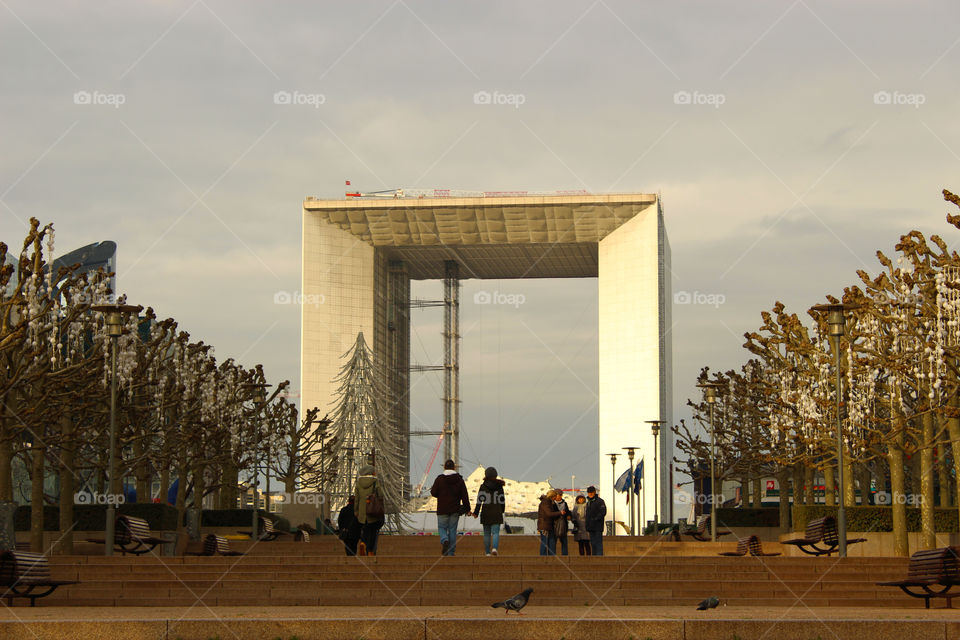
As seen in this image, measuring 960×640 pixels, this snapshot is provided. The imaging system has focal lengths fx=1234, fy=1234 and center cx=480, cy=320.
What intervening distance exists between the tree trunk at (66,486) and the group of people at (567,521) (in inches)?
451

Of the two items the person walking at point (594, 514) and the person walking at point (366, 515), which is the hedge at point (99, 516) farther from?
the person walking at point (594, 514)

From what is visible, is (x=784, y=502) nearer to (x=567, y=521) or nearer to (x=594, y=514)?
(x=594, y=514)

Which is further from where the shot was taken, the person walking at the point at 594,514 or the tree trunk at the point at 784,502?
the tree trunk at the point at 784,502

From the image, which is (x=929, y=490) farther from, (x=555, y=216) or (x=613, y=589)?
(x=555, y=216)

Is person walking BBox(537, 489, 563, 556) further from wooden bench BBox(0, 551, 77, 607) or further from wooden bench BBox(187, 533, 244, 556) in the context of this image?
wooden bench BBox(0, 551, 77, 607)

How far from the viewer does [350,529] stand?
25.5 m

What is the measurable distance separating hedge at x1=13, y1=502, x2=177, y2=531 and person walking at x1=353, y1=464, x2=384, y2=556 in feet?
33.9

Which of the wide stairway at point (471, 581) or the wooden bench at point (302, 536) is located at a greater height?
the wide stairway at point (471, 581)

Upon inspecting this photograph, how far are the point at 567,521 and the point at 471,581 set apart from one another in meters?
8.95

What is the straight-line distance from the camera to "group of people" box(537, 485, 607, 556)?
25.9 metres

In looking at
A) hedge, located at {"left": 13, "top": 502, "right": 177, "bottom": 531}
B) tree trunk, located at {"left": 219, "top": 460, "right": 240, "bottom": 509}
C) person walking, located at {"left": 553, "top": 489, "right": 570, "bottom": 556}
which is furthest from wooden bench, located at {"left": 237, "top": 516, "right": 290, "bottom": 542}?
person walking, located at {"left": 553, "top": 489, "right": 570, "bottom": 556}

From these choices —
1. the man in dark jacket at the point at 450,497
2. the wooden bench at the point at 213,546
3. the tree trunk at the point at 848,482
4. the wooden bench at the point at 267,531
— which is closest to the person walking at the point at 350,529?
the wooden bench at the point at 213,546

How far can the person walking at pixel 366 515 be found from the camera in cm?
2314

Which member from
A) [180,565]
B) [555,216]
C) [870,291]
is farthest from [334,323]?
[180,565]
